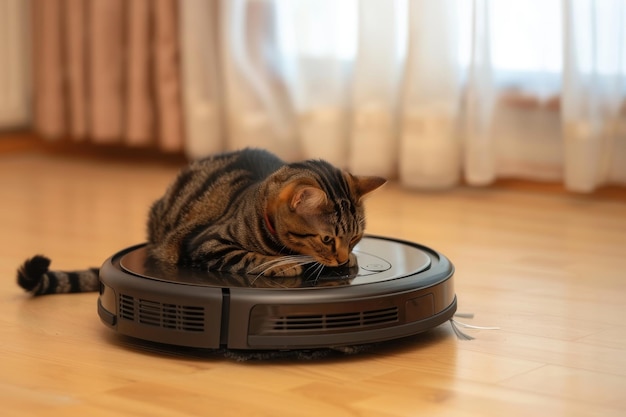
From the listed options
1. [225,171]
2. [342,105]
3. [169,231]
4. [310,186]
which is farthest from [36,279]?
[342,105]

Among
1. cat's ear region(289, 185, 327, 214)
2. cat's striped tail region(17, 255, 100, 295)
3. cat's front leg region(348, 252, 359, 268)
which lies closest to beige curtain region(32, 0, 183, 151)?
cat's striped tail region(17, 255, 100, 295)

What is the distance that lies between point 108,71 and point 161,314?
7.70ft

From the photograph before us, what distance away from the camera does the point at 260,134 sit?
3.53 m

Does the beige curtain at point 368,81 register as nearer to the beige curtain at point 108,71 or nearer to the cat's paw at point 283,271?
the beige curtain at point 108,71

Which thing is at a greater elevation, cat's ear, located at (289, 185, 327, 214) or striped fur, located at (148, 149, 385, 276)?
cat's ear, located at (289, 185, 327, 214)

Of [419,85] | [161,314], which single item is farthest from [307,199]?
[419,85]

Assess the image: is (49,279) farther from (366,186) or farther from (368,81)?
(368,81)

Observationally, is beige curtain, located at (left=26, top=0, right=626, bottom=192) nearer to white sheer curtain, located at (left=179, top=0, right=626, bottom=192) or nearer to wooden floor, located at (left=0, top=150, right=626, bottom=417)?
white sheer curtain, located at (left=179, top=0, right=626, bottom=192)

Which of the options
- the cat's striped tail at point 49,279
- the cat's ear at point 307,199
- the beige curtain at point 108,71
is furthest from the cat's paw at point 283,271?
the beige curtain at point 108,71

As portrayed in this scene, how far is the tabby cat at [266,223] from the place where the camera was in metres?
1.72

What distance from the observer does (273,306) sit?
1.63m

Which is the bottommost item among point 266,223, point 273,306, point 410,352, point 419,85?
point 410,352

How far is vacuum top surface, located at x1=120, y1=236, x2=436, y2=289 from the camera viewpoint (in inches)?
67.1

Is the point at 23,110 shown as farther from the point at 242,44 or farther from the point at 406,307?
the point at 406,307
